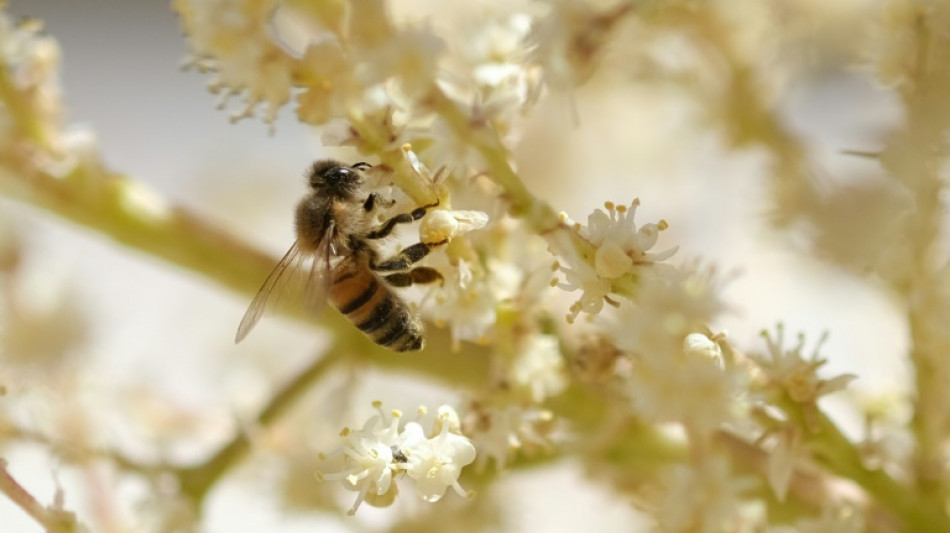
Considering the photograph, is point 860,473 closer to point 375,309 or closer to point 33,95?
point 375,309

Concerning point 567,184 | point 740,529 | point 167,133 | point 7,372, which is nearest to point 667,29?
point 567,184

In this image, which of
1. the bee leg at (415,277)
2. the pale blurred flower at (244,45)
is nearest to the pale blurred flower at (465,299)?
the bee leg at (415,277)

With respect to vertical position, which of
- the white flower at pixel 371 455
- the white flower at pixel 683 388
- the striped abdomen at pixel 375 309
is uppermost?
the striped abdomen at pixel 375 309

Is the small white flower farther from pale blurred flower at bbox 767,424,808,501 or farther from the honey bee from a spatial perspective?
the honey bee

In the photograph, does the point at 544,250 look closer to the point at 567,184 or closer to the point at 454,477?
the point at 454,477

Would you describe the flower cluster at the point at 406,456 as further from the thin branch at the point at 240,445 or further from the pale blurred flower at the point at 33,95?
the pale blurred flower at the point at 33,95

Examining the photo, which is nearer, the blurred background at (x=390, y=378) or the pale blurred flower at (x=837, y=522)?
the pale blurred flower at (x=837, y=522)
